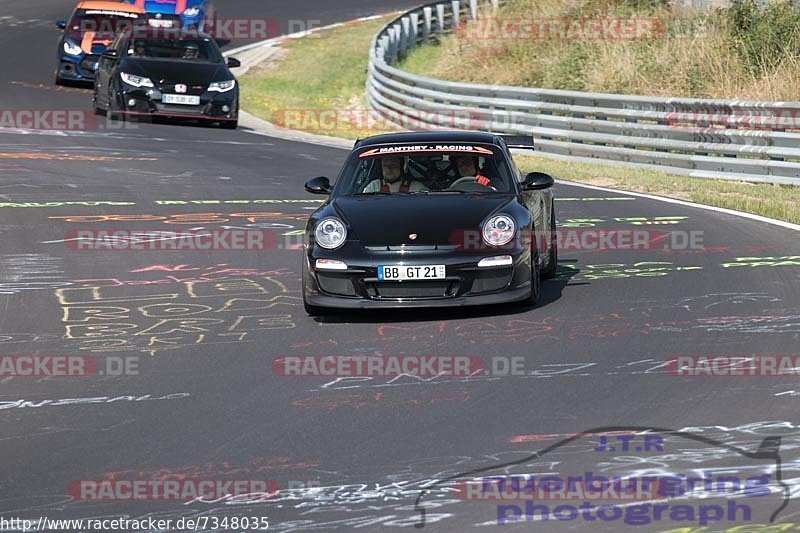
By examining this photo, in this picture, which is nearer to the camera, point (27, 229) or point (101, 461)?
point (101, 461)

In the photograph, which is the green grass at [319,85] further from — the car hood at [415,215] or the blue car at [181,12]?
the car hood at [415,215]

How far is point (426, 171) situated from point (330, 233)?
127 centimetres

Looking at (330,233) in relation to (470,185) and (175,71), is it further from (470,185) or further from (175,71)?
(175,71)

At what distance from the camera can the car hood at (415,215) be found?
33.2 ft

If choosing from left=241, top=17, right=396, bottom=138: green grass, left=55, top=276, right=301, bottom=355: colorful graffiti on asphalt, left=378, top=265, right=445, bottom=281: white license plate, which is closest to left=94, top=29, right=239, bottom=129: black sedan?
left=241, top=17, right=396, bottom=138: green grass

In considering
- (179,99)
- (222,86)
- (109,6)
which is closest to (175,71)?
(179,99)

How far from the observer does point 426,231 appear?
33.2ft

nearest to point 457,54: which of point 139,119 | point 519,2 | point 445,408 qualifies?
point 519,2

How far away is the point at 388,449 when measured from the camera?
6734 mm

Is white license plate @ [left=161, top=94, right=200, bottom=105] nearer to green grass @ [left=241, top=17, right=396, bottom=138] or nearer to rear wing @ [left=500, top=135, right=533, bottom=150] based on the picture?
green grass @ [left=241, top=17, right=396, bottom=138]

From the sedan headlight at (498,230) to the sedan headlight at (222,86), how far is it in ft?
49.5

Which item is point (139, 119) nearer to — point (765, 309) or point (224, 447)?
point (765, 309)

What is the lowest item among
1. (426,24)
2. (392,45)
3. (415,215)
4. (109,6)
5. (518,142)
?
(415,215)

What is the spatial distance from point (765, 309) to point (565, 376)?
2.51 metres
